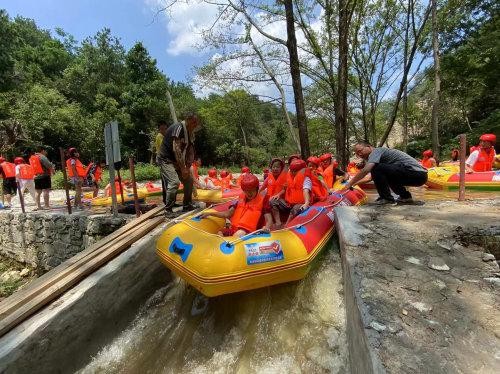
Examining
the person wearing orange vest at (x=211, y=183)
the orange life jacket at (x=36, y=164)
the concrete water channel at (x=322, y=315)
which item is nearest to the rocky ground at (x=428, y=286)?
the concrete water channel at (x=322, y=315)

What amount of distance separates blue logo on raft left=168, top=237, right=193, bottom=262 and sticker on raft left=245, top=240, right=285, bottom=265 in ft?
2.22

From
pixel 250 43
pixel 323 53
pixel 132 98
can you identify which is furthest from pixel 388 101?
pixel 132 98

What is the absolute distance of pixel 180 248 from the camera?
13.9ft

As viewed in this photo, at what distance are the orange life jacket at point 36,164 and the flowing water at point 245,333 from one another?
5.98 metres

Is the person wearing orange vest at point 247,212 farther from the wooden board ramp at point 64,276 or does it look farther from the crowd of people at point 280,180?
the wooden board ramp at point 64,276

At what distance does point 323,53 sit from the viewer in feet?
46.8

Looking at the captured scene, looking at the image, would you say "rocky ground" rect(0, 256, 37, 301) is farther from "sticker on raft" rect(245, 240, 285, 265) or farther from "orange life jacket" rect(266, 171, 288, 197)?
"sticker on raft" rect(245, 240, 285, 265)

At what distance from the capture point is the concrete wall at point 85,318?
3.51 m

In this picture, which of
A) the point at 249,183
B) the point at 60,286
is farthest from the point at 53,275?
the point at 249,183

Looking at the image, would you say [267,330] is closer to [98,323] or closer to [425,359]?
[98,323]

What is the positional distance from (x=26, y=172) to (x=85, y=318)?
6.81 m

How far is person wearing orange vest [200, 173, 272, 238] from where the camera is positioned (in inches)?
199

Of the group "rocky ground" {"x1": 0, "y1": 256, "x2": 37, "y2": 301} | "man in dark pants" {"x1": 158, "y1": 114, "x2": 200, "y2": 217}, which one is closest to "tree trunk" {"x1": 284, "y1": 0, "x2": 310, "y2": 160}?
"man in dark pants" {"x1": 158, "y1": 114, "x2": 200, "y2": 217}

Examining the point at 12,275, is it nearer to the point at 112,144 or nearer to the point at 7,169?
the point at 7,169
